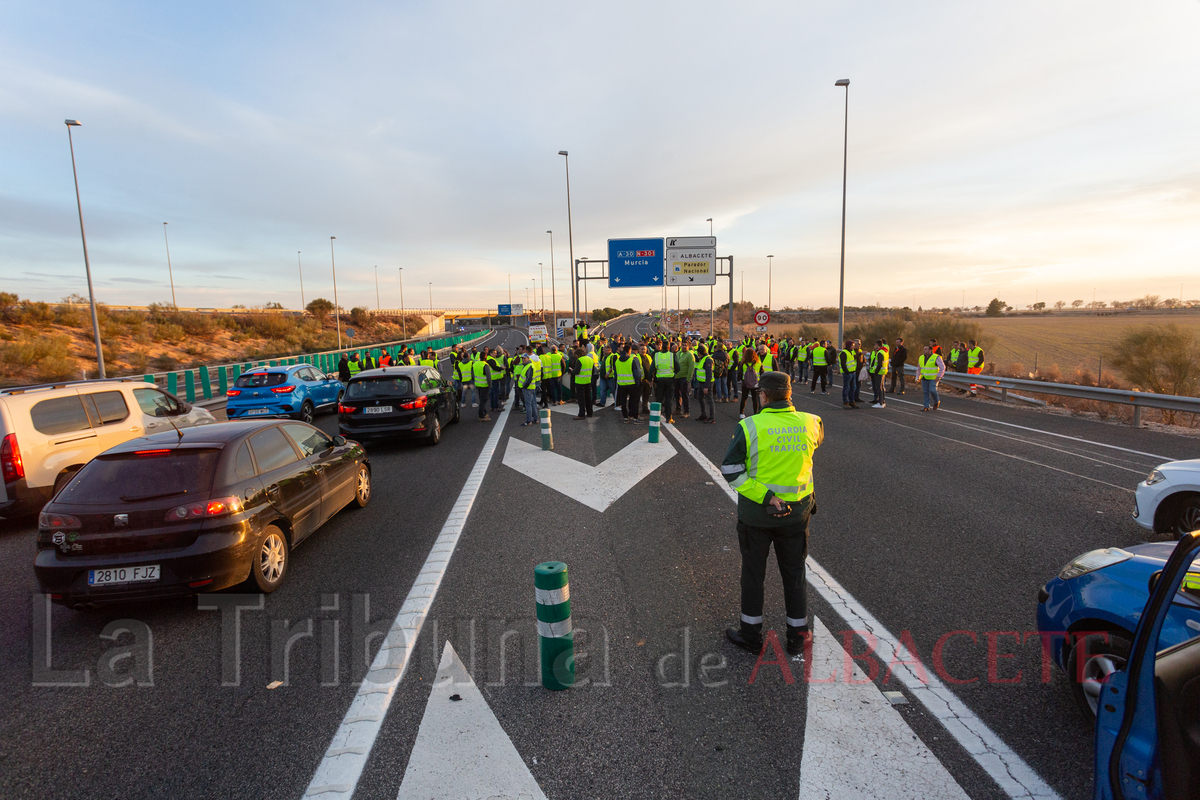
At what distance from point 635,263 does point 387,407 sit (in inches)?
802

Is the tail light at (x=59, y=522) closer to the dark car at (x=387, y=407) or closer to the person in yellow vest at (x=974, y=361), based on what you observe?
the dark car at (x=387, y=407)

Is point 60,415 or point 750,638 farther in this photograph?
point 60,415

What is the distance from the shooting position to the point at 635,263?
97.1ft

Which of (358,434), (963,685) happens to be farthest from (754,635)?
(358,434)

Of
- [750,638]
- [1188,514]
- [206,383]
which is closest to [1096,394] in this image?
[1188,514]

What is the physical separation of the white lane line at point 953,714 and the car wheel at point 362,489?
5.38 m

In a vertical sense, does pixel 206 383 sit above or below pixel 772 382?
below

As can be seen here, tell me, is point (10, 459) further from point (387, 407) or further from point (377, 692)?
point (377, 692)

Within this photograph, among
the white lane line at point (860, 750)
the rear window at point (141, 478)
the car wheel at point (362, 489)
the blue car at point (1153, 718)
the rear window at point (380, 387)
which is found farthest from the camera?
the rear window at point (380, 387)

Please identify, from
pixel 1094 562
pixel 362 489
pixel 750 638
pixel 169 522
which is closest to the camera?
pixel 1094 562

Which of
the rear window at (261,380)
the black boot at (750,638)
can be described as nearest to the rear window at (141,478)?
the black boot at (750,638)

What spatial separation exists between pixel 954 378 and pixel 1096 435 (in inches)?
304

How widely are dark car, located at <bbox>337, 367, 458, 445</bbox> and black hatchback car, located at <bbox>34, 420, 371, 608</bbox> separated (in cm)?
554

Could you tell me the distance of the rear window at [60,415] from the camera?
721 centimetres
